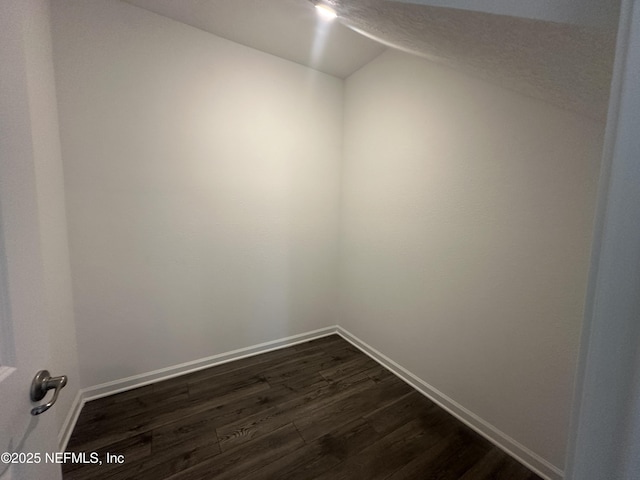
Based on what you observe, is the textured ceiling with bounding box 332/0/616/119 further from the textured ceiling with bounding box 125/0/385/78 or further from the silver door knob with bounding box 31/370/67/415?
the silver door knob with bounding box 31/370/67/415

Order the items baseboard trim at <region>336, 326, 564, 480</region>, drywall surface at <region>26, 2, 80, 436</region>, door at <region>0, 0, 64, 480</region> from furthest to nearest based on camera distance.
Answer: baseboard trim at <region>336, 326, 564, 480</region>, drywall surface at <region>26, 2, 80, 436</region>, door at <region>0, 0, 64, 480</region>

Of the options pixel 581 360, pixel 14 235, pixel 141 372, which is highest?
pixel 14 235

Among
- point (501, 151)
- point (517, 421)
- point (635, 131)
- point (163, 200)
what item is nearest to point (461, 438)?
point (517, 421)

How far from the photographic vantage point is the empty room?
0.56m

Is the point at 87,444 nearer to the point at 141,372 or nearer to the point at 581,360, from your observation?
the point at 141,372

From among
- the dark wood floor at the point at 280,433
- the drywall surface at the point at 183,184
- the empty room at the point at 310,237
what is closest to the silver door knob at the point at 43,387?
the empty room at the point at 310,237

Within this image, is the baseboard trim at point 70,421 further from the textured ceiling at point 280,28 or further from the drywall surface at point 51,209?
the textured ceiling at point 280,28

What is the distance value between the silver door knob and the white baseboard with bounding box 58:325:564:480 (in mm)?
1317

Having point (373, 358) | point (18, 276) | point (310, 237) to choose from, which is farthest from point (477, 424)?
point (18, 276)

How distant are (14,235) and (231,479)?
4.75ft

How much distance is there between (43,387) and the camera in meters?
0.60

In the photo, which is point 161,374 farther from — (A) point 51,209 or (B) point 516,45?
(B) point 516,45

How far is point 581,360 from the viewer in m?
0.44

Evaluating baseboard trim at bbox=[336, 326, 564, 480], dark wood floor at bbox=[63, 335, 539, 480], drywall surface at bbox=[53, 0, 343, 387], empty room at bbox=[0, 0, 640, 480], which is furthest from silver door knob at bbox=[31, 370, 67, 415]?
baseboard trim at bbox=[336, 326, 564, 480]
